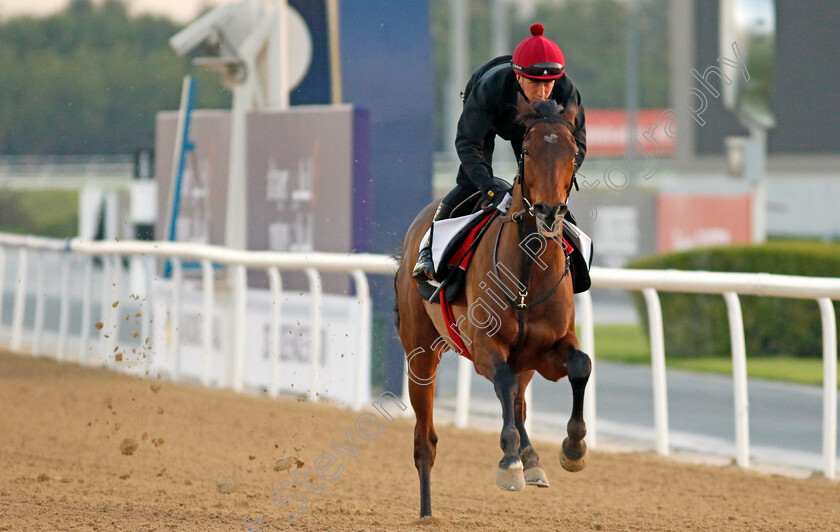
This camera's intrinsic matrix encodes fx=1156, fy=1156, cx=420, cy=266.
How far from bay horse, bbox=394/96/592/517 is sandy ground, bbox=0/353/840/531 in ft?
2.52

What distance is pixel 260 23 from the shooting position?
1007 centimetres

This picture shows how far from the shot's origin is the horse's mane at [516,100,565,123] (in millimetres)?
4152

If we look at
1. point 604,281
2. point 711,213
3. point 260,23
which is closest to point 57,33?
point 711,213

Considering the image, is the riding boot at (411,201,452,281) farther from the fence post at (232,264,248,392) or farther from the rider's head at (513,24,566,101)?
the fence post at (232,264,248,392)

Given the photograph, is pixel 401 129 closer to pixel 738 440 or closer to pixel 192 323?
pixel 192 323

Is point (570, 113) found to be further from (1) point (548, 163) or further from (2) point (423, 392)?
(2) point (423, 392)

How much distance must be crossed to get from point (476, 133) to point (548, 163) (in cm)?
78

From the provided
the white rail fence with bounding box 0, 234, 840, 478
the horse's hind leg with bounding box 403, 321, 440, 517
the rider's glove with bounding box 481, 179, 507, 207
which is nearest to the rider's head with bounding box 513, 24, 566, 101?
the rider's glove with bounding box 481, 179, 507, 207

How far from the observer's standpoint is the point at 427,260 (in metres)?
4.88

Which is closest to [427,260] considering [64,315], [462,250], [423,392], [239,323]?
[462,250]

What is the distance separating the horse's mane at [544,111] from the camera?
4152 millimetres

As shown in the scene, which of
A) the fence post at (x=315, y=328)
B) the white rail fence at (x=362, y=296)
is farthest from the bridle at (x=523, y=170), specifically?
the fence post at (x=315, y=328)

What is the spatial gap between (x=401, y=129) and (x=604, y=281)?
292 cm

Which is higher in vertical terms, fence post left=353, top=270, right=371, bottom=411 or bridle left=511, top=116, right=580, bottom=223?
bridle left=511, top=116, right=580, bottom=223
